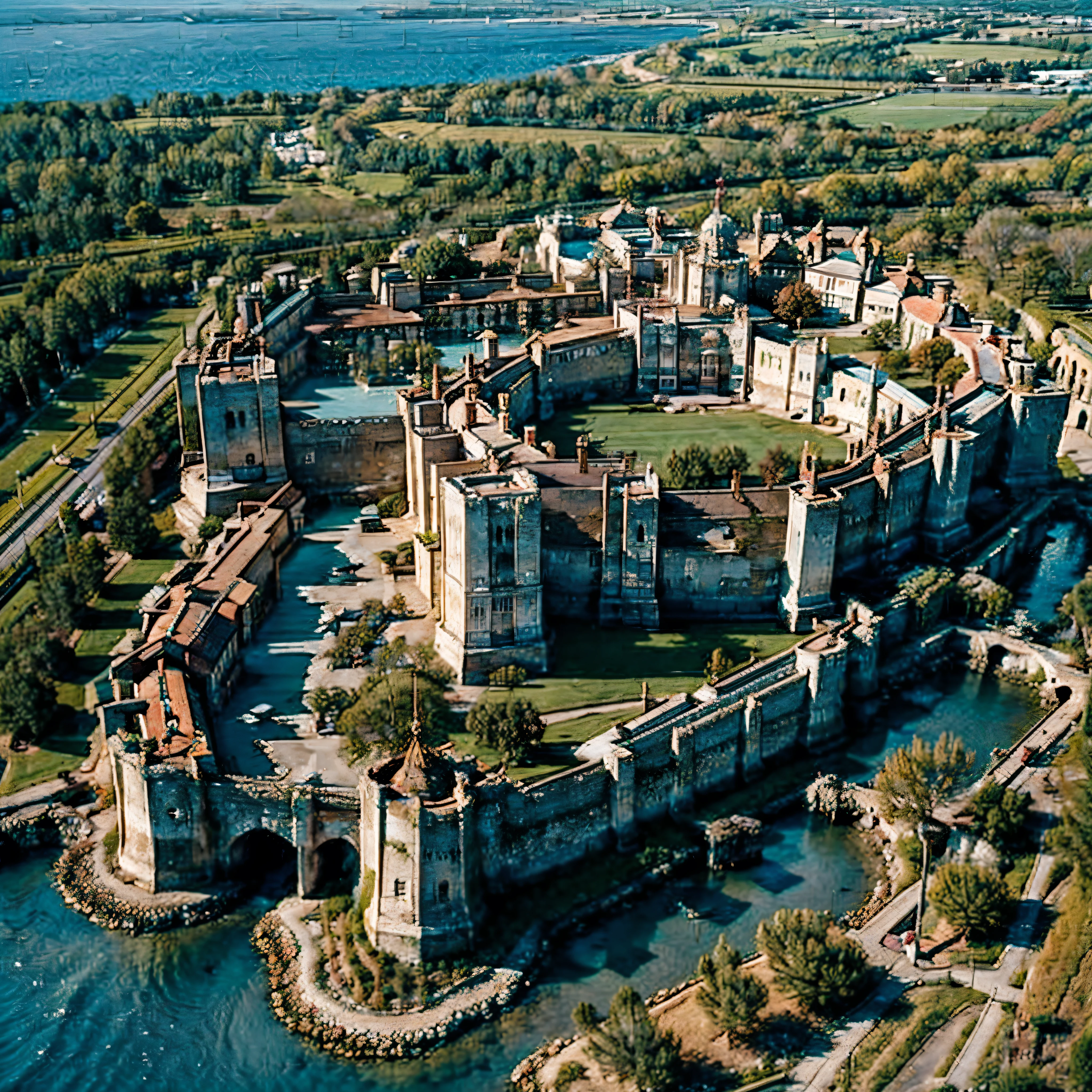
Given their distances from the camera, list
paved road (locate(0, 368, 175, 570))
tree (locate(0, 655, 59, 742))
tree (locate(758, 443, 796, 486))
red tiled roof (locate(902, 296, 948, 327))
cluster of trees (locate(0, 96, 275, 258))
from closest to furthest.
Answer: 1. tree (locate(0, 655, 59, 742))
2. tree (locate(758, 443, 796, 486))
3. paved road (locate(0, 368, 175, 570))
4. red tiled roof (locate(902, 296, 948, 327))
5. cluster of trees (locate(0, 96, 275, 258))

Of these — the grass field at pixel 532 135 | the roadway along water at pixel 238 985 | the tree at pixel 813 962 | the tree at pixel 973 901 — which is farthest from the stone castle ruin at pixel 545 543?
the grass field at pixel 532 135

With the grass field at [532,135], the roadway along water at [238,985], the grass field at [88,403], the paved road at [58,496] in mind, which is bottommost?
the roadway along water at [238,985]

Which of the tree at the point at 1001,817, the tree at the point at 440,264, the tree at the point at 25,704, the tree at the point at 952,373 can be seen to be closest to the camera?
the tree at the point at 1001,817

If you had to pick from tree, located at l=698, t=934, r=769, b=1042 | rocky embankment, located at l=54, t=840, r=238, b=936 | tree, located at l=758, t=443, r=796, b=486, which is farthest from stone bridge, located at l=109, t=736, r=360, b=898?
tree, located at l=758, t=443, r=796, b=486

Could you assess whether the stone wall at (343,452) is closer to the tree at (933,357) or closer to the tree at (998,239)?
the tree at (933,357)

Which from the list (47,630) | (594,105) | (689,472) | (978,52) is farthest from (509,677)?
(978,52)

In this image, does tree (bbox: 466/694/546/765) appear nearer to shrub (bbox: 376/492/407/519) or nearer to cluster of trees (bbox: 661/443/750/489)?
cluster of trees (bbox: 661/443/750/489)

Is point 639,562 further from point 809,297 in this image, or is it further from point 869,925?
point 809,297

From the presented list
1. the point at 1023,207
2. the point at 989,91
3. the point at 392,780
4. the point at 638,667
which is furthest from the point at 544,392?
the point at 989,91
